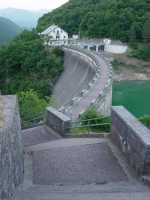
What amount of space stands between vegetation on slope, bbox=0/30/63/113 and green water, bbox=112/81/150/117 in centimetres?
1086

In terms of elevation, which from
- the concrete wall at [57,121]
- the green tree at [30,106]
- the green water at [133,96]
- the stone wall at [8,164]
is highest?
the stone wall at [8,164]

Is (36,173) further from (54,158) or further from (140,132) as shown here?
(140,132)

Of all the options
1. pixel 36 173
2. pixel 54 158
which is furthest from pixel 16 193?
pixel 54 158

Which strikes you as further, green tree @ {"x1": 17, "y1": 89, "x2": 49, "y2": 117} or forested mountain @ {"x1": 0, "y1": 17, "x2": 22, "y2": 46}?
forested mountain @ {"x1": 0, "y1": 17, "x2": 22, "y2": 46}

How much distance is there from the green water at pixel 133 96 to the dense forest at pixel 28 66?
1086cm

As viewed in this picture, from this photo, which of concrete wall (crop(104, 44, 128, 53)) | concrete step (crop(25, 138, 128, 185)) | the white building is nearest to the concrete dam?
concrete step (crop(25, 138, 128, 185))

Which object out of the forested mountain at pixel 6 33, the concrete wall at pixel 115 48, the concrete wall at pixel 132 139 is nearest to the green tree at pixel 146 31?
the concrete wall at pixel 115 48

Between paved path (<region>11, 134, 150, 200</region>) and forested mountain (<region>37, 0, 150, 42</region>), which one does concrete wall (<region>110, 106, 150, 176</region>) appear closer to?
paved path (<region>11, 134, 150, 200</region>)

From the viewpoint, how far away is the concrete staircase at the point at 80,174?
577 cm

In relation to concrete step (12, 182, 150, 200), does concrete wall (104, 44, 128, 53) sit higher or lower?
higher

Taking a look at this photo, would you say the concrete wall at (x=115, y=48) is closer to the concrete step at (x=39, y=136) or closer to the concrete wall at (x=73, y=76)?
the concrete wall at (x=73, y=76)

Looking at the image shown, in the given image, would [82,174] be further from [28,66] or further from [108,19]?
[108,19]

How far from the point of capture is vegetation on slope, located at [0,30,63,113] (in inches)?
1731

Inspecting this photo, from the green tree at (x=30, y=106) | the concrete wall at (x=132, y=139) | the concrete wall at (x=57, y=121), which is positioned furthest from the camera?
the green tree at (x=30, y=106)
